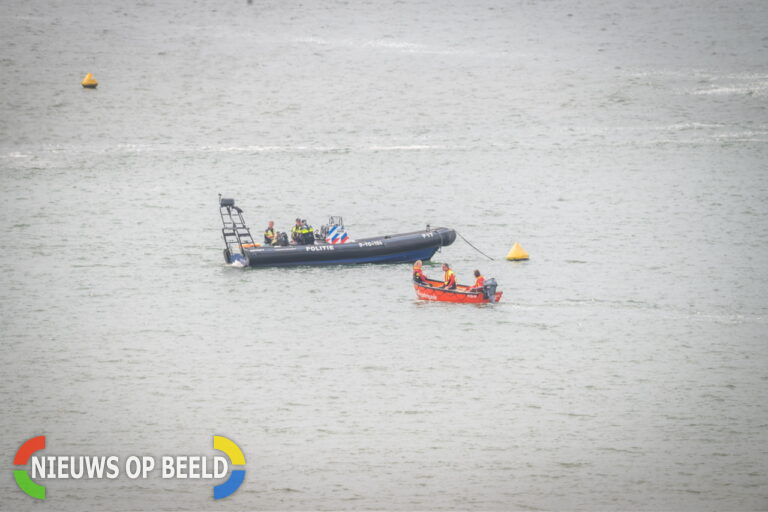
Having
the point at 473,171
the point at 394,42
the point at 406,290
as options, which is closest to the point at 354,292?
the point at 406,290

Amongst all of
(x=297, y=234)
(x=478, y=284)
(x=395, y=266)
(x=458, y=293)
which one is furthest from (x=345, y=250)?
(x=478, y=284)

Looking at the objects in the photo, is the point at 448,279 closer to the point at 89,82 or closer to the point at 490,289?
the point at 490,289

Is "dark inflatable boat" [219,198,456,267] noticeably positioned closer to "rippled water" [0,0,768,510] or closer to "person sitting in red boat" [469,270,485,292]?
"rippled water" [0,0,768,510]

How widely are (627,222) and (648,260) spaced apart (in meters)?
6.50

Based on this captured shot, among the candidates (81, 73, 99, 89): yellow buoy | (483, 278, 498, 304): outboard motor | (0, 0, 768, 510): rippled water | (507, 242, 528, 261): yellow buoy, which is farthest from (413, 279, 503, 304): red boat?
(81, 73, 99, 89): yellow buoy

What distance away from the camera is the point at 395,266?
35.7m

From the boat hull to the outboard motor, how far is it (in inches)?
179

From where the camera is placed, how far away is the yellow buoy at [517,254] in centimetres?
3688

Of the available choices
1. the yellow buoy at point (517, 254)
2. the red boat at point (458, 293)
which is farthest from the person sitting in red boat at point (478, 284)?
the yellow buoy at point (517, 254)

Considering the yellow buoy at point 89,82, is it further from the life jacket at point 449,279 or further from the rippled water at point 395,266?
the life jacket at point 449,279

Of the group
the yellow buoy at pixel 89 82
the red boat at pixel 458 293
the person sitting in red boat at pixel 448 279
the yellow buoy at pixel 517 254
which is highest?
the yellow buoy at pixel 89 82

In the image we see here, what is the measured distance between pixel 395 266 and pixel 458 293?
5.05m

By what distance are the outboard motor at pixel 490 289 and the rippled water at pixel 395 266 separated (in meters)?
0.41

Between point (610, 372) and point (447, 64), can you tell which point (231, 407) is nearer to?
point (610, 372)
